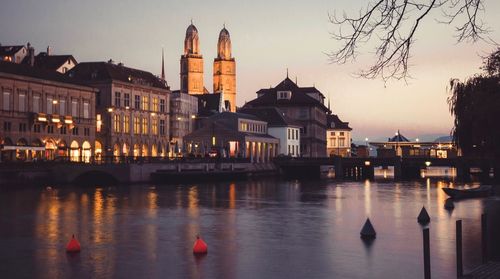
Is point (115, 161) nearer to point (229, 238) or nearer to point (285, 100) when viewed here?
point (229, 238)

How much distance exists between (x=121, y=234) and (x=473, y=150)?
39.0 m

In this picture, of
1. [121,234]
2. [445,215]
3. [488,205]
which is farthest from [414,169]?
[488,205]

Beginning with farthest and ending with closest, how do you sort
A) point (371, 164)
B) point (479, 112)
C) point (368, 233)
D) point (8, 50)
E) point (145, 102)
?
point (8, 50), point (371, 164), point (145, 102), point (479, 112), point (368, 233)

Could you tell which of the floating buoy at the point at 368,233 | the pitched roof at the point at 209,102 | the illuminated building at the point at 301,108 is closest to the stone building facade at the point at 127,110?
the pitched roof at the point at 209,102

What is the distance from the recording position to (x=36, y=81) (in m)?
98.8

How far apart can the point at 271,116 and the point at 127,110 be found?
142ft

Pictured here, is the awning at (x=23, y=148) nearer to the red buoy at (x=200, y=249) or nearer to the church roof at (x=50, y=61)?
the church roof at (x=50, y=61)

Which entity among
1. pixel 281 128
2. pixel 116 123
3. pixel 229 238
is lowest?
pixel 229 238

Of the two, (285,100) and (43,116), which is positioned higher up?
(285,100)

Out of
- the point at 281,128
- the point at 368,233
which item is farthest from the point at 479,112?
the point at 281,128

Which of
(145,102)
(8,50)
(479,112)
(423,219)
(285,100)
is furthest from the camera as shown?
(285,100)

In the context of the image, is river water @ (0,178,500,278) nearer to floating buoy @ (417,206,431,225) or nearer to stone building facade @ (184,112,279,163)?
floating buoy @ (417,206,431,225)

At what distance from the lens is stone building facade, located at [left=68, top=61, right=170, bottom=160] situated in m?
120

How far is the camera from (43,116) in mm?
99000
